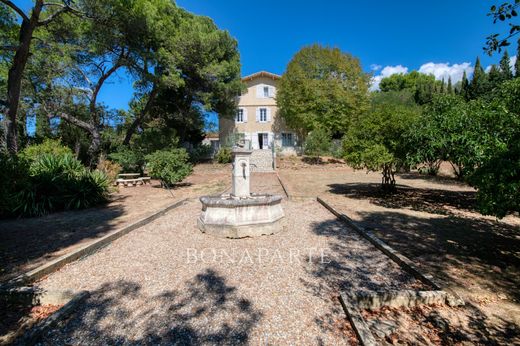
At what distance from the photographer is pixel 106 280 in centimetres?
382

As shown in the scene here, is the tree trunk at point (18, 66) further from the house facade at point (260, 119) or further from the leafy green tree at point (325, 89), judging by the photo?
the house facade at point (260, 119)

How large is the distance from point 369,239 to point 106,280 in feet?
16.4

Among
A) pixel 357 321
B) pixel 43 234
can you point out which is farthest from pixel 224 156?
pixel 357 321

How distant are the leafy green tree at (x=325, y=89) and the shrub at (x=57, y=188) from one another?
2033cm

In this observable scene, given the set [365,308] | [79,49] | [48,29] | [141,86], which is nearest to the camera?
[365,308]

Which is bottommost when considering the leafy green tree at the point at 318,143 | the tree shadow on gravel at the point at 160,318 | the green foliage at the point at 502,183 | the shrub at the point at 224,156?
the tree shadow on gravel at the point at 160,318

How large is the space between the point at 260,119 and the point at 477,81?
26548mm

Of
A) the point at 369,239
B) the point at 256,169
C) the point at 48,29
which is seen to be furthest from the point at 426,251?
the point at 48,29

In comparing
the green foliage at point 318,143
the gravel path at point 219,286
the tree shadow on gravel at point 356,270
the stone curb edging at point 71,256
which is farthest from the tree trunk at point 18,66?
the green foliage at point 318,143

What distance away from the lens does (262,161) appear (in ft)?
80.2

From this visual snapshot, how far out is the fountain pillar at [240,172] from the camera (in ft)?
21.5

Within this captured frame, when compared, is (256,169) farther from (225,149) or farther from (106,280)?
(106,280)

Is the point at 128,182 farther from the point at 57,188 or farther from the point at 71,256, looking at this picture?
the point at 71,256

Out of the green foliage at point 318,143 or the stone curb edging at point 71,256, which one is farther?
the green foliage at point 318,143
